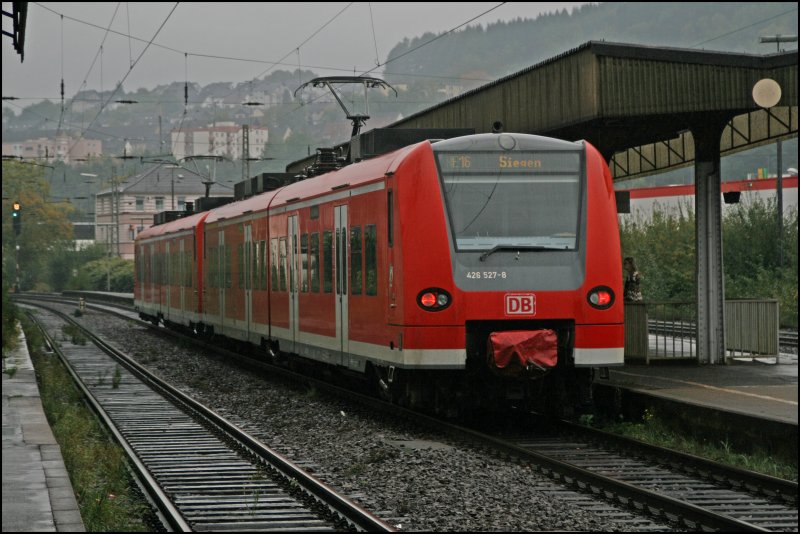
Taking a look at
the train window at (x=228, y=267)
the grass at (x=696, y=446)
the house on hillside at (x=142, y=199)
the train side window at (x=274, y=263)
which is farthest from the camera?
the house on hillside at (x=142, y=199)

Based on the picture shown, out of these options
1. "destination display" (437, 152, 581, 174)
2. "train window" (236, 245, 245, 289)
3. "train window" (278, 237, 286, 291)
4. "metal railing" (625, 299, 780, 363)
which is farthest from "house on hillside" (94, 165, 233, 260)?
"destination display" (437, 152, 581, 174)

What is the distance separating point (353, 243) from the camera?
50.5 feet

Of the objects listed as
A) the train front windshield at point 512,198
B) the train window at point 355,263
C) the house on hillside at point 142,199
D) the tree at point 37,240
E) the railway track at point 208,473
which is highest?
the house on hillside at point 142,199

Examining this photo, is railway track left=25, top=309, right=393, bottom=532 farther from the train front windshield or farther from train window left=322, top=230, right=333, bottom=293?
the train front windshield

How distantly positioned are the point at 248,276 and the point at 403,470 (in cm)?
1292

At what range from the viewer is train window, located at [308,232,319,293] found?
17.5 metres

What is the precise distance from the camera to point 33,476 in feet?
34.1

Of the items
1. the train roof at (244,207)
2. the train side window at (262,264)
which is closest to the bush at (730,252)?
the train roof at (244,207)

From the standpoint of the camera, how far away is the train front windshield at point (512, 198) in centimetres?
1324

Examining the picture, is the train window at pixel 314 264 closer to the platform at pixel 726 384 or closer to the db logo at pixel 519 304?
the platform at pixel 726 384

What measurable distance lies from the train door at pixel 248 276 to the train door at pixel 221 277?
7.82 feet

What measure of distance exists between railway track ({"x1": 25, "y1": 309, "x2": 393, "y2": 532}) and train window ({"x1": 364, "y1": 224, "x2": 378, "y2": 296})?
→ 2216mm

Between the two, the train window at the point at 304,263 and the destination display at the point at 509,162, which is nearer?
the destination display at the point at 509,162

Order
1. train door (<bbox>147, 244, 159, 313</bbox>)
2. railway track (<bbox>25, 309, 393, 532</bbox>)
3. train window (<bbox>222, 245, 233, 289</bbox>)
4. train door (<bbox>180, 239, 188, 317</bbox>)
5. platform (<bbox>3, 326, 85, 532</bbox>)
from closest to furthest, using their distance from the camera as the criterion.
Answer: platform (<bbox>3, 326, 85, 532</bbox>), railway track (<bbox>25, 309, 393, 532</bbox>), train window (<bbox>222, 245, 233, 289</bbox>), train door (<bbox>180, 239, 188, 317</bbox>), train door (<bbox>147, 244, 159, 313</bbox>)
